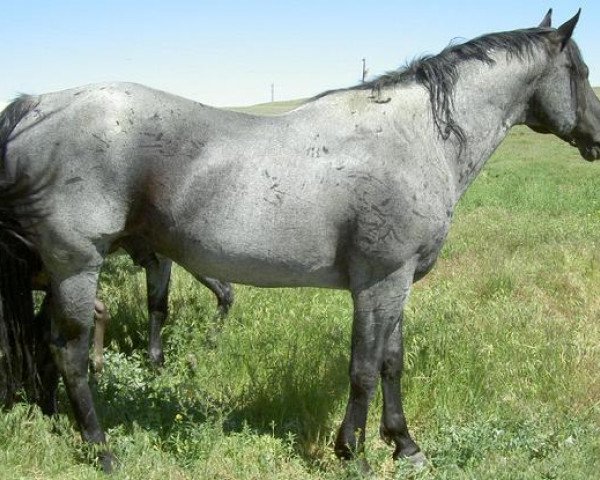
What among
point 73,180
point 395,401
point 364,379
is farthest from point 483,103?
point 73,180

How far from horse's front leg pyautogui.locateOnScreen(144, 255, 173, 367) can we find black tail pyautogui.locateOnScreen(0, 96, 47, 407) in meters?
1.38

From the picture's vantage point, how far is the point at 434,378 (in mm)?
4367

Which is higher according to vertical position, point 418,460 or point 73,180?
point 73,180

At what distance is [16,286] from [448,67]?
7.85 ft

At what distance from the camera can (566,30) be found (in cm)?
347

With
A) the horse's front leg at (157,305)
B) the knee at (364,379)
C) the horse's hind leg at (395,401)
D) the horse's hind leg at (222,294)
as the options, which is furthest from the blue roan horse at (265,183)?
the horse's hind leg at (222,294)

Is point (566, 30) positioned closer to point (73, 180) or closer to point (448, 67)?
point (448, 67)

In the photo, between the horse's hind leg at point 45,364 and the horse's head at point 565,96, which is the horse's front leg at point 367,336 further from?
the horse's hind leg at point 45,364

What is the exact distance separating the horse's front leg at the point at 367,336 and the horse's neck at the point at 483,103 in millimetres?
613

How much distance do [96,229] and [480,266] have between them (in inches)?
210

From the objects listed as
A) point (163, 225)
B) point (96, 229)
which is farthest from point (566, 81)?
point (96, 229)

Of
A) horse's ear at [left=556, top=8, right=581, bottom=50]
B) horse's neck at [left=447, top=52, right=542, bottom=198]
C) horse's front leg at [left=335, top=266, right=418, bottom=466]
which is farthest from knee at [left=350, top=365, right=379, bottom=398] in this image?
horse's ear at [left=556, top=8, right=581, bottom=50]

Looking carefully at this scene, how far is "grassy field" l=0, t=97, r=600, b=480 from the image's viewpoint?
349cm

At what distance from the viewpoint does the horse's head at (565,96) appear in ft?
11.5
